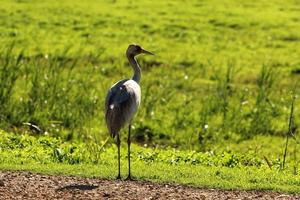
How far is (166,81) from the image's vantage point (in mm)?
20141

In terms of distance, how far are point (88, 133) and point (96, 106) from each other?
1852 mm

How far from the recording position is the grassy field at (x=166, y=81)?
43.0 ft

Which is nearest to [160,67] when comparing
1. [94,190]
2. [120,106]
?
[120,106]

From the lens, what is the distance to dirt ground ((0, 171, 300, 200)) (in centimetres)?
983

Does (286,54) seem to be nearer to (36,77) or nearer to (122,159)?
(36,77)

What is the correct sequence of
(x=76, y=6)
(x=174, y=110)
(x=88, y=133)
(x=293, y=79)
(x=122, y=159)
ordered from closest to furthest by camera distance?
1. (x=122, y=159)
2. (x=88, y=133)
3. (x=174, y=110)
4. (x=293, y=79)
5. (x=76, y=6)

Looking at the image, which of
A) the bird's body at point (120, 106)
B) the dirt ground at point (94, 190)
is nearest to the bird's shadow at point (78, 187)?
the dirt ground at point (94, 190)

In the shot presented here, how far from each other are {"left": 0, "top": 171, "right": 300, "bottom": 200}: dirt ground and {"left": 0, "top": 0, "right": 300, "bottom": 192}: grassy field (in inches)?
17.6

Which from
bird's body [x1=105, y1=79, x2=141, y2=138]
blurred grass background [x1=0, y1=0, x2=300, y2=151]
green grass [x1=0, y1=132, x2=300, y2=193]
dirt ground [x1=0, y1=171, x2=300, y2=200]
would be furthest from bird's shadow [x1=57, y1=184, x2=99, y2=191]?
blurred grass background [x1=0, y1=0, x2=300, y2=151]

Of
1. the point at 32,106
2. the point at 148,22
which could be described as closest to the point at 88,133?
the point at 32,106

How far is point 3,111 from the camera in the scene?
15867 millimetres

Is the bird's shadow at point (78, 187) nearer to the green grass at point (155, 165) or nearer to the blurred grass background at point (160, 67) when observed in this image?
the green grass at point (155, 165)

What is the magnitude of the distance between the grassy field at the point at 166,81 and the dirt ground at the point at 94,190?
45cm

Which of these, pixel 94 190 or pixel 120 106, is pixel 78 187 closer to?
pixel 94 190
